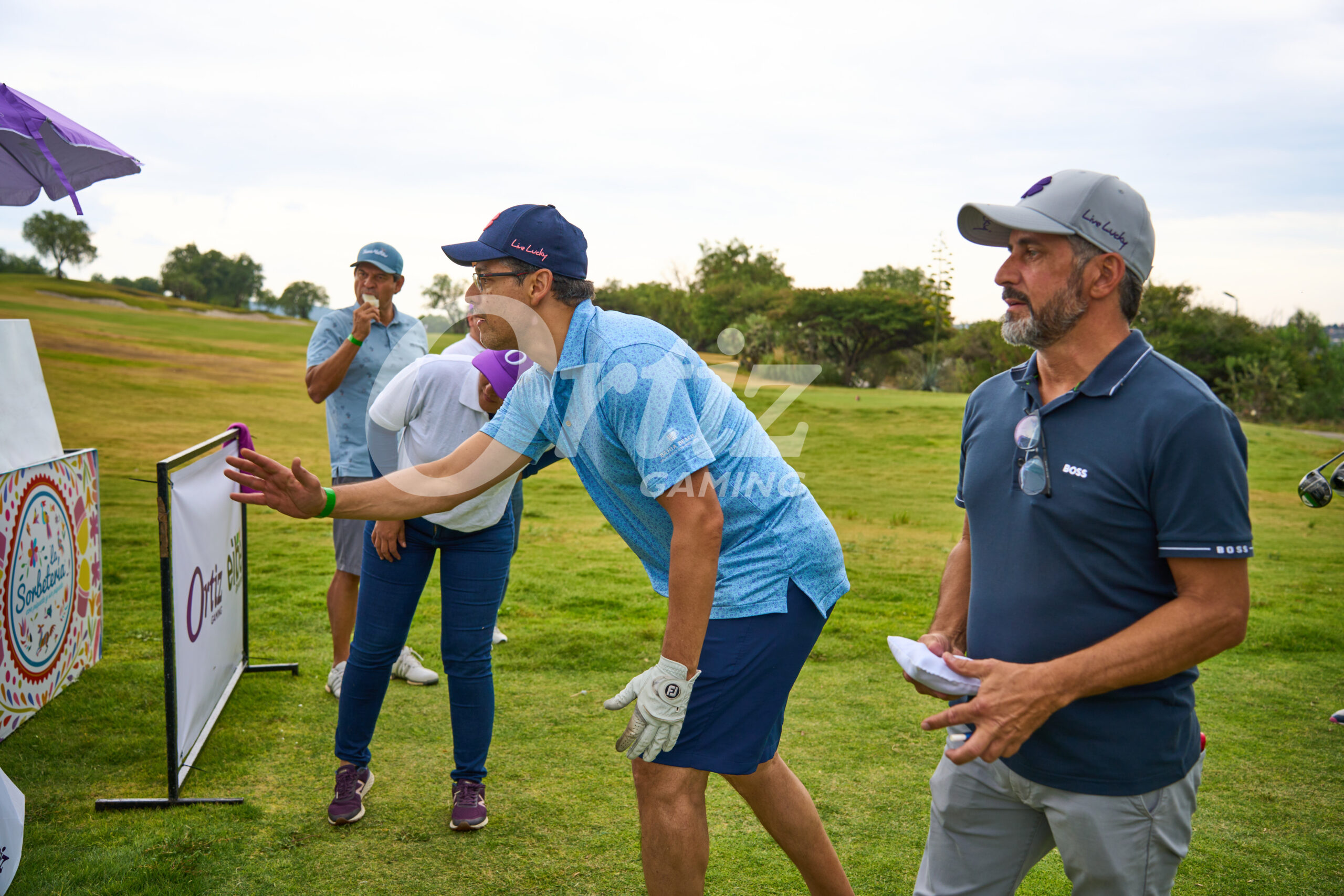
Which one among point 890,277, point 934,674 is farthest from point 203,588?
point 890,277

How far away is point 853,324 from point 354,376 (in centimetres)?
4714

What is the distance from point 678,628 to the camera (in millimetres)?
2061

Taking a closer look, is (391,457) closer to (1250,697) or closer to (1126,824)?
(1126,824)

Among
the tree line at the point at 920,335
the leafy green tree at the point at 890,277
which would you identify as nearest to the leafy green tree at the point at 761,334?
the tree line at the point at 920,335

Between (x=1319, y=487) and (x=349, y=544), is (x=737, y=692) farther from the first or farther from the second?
(x=1319, y=487)

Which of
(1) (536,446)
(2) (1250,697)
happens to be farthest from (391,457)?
(2) (1250,697)

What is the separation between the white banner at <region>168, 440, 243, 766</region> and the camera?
11.5ft

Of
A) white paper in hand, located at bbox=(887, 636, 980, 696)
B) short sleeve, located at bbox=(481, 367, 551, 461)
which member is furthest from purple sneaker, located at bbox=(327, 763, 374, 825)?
white paper in hand, located at bbox=(887, 636, 980, 696)

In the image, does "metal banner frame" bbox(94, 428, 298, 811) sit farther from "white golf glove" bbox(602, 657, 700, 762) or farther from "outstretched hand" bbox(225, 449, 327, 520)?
"white golf glove" bbox(602, 657, 700, 762)

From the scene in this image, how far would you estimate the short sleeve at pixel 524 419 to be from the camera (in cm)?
239

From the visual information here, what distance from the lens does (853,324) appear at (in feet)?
164

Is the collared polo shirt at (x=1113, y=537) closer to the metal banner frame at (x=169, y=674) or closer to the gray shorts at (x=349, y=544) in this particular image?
the metal banner frame at (x=169, y=674)

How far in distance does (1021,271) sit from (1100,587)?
67 centimetres

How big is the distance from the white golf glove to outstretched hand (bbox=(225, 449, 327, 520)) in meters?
1.04
